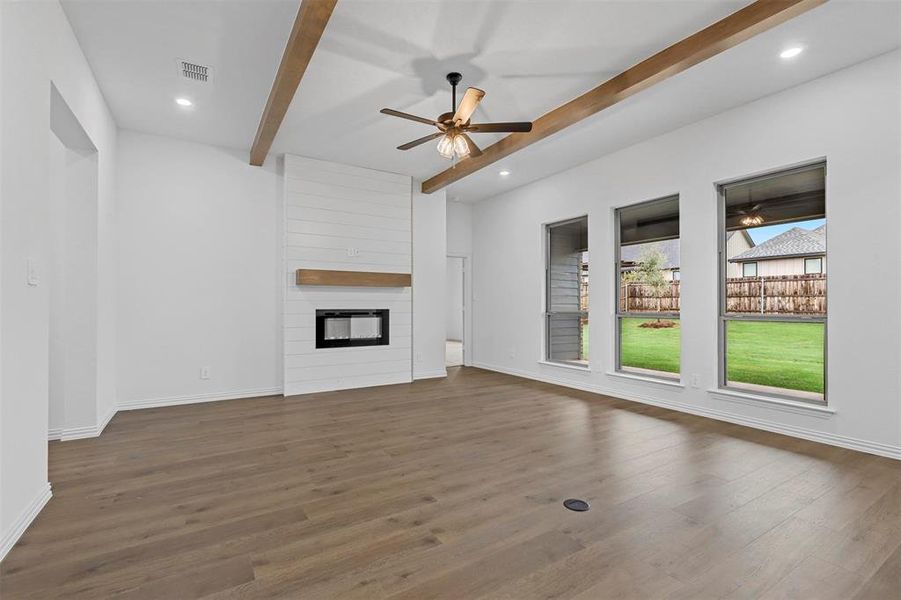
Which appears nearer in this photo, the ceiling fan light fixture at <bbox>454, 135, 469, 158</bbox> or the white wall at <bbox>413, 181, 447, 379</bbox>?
the ceiling fan light fixture at <bbox>454, 135, 469, 158</bbox>

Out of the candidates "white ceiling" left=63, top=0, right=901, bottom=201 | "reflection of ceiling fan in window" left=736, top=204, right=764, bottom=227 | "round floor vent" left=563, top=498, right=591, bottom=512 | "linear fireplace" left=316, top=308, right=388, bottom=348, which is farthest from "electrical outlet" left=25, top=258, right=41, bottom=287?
"reflection of ceiling fan in window" left=736, top=204, right=764, bottom=227

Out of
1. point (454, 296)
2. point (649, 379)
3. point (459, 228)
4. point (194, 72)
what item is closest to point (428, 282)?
point (459, 228)

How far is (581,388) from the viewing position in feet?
19.3

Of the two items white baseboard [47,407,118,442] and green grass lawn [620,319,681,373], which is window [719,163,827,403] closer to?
green grass lawn [620,319,681,373]

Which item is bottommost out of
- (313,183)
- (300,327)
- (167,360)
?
(167,360)

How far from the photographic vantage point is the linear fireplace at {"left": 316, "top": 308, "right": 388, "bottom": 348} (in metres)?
5.77

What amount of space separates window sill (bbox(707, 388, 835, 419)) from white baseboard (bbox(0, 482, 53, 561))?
5.30 metres

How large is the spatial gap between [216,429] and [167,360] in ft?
4.98

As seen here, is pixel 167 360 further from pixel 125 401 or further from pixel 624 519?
pixel 624 519

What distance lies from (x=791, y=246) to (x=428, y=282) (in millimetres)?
4451

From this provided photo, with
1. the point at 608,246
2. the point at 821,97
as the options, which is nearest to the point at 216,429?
the point at 608,246

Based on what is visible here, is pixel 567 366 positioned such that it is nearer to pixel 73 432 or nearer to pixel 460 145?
pixel 460 145

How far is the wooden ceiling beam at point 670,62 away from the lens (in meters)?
2.66

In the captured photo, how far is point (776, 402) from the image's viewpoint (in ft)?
12.9
